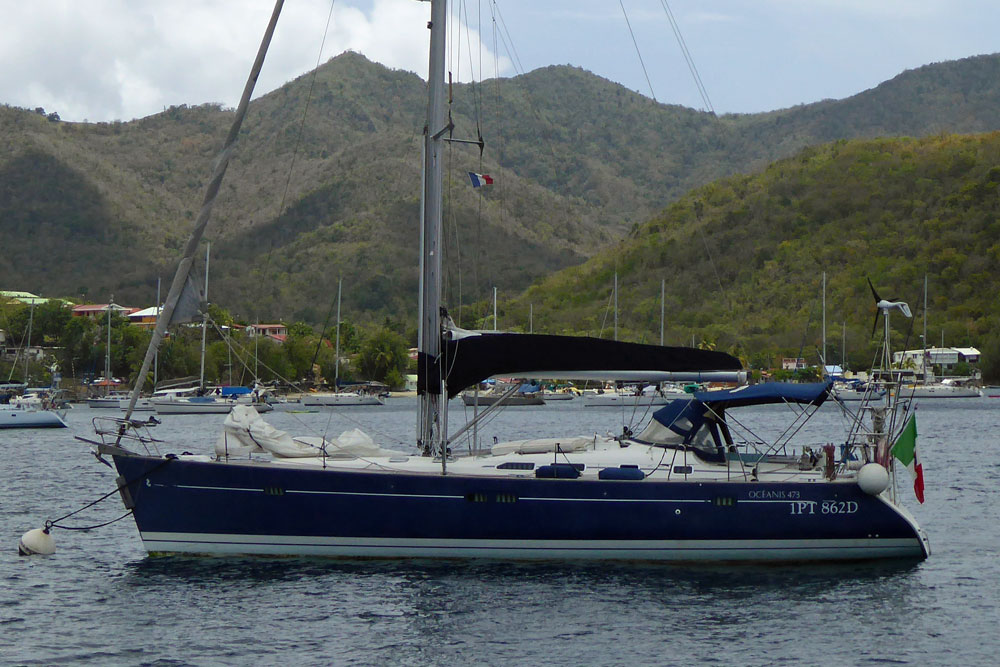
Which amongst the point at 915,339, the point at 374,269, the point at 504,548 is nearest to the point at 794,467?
the point at 504,548

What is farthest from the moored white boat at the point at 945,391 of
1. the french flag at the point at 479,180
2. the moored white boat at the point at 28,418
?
the french flag at the point at 479,180

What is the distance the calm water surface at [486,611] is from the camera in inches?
585

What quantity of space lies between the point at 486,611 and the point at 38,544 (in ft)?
26.6

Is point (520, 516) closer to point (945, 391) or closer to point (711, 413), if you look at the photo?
point (711, 413)

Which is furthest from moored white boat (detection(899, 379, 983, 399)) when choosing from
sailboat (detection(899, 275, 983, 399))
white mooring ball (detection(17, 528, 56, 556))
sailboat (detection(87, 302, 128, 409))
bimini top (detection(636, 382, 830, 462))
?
white mooring ball (detection(17, 528, 56, 556))

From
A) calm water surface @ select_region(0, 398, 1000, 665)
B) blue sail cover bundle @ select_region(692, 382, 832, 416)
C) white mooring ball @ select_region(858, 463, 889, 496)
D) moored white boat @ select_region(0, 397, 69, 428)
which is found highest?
blue sail cover bundle @ select_region(692, 382, 832, 416)

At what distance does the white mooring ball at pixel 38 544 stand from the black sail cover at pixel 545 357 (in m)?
7.39

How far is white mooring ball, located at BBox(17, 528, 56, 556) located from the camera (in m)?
19.1

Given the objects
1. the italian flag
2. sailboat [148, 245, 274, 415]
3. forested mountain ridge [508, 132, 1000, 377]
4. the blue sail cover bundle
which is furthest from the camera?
forested mountain ridge [508, 132, 1000, 377]

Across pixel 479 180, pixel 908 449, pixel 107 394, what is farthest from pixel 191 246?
pixel 107 394

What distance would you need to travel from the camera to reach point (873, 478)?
17797mm

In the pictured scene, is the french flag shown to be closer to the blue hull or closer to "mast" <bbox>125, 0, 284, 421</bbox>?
"mast" <bbox>125, 0, 284, 421</bbox>

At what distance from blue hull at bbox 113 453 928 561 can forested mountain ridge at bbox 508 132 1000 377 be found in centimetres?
9738

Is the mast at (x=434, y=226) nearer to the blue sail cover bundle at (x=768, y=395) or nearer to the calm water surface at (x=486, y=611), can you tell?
the calm water surface at (x=486, y=611)
